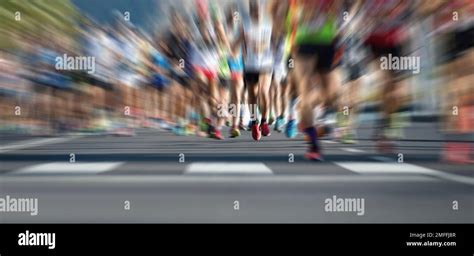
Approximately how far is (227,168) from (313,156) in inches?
13.6

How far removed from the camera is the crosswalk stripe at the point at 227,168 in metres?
5.96

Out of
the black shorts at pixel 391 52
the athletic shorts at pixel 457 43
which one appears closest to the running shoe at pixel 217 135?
the black shorts at pixel 391 52

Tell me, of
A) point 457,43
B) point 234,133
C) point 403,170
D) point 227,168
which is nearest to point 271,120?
point 234,133

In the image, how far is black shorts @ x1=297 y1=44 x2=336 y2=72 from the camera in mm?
5922

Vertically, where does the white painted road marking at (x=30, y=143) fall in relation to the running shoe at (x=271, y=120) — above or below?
below

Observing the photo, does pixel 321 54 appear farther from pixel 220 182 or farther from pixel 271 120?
pixel 220 182

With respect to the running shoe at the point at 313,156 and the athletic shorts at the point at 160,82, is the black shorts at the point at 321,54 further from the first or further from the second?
the athletic shorts at the point at 160,82

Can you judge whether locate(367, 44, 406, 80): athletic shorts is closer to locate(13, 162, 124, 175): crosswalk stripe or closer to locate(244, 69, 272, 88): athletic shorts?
locate(244, 69, 272, 88): athletic shorts

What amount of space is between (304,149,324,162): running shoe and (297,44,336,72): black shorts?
328mm

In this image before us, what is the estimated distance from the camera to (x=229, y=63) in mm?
6027
